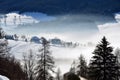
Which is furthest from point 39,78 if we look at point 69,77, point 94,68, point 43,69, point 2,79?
point 2,79

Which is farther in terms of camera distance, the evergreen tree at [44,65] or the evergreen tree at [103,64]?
the evergreen tree at [44,65]

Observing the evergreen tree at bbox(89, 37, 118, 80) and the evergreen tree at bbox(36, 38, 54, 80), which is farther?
the evergreen tree at bbox(36, 38, 54, 80)

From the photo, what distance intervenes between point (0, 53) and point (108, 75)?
23.4 meters

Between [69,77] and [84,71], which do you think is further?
[84,71]

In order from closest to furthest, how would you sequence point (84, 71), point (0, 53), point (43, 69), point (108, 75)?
point (108, 75)
point (43, 69)
point (0, 53)
point (84, 71)

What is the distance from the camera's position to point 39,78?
51594 millimetres

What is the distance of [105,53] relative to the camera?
123 feet

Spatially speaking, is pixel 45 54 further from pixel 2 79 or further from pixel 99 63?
pixel 2 79

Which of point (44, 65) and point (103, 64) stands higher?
point (103, 64)

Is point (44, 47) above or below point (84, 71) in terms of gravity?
above

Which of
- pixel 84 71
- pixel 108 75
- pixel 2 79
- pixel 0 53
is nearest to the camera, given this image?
pixel 2 79

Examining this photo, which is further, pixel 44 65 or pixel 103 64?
pixel 44 65

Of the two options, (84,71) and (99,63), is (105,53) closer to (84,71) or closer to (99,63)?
(99,63)

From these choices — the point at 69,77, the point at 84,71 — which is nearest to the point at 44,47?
the point at 69,77
